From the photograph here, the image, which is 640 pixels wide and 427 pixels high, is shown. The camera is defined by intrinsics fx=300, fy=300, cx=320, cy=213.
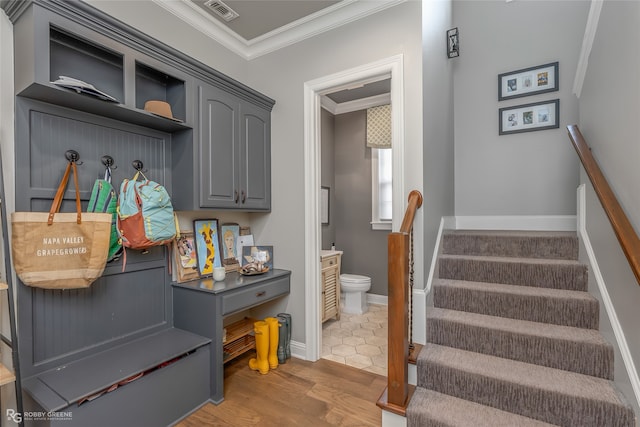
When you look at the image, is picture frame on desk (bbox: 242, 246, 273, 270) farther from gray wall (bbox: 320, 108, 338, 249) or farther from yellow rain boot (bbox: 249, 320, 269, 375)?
gray wall (bbox: 320, 108, 338, 249)

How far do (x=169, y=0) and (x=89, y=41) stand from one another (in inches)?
36.7

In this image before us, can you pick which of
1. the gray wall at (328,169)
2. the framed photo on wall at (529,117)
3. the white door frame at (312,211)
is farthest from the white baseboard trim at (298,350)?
the framed photo on wall at (529,117)

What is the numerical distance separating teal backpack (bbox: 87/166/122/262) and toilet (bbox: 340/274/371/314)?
8.31ft

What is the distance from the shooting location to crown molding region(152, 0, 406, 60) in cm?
229

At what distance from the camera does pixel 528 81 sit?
119 inches

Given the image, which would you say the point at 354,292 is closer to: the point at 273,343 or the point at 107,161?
the point at 273,343

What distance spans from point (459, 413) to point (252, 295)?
4.94 feet

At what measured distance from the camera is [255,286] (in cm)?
234

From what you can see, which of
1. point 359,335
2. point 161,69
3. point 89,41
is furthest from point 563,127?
point 89,41

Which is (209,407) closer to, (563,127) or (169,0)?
(169,0)

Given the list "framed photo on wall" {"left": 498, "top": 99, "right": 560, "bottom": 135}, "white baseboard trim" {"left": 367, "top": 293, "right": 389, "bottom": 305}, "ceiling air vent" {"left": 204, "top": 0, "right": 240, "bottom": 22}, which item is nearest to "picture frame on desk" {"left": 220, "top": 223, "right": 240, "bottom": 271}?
"ceiling air vent" {"left": 204, "top": 0, "right": 240, "bottom": 22}

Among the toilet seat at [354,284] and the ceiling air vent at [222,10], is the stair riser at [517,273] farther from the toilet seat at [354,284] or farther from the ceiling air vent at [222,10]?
the ceiling air vent at [222,10]

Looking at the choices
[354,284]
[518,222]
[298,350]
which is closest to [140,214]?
[298,350]

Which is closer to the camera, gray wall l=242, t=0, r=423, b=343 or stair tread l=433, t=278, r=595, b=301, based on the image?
stair tread l=433, t=278, r=595, b=301
